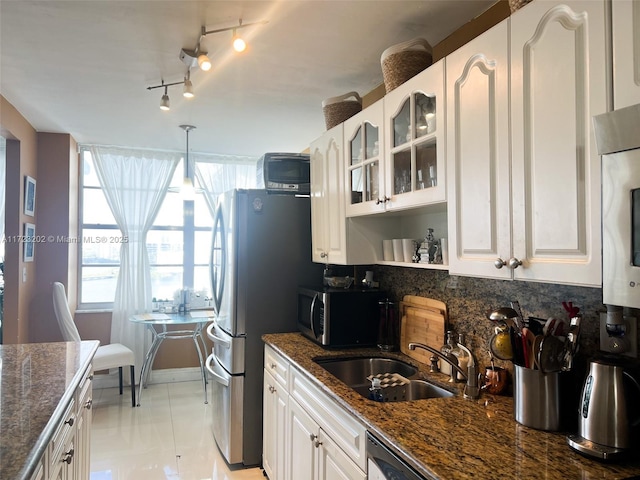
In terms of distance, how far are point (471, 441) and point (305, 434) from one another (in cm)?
99

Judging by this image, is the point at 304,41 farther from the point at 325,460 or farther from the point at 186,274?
the point at 186,274

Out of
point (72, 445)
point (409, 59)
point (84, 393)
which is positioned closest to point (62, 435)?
point (72, 445)

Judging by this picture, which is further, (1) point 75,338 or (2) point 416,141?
(1) point 75,338

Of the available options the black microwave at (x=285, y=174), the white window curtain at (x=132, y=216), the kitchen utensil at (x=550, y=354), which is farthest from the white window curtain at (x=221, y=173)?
the kitchen utensil at (x=550, y=354)

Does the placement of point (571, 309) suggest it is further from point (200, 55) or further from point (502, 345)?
point (200, 55)

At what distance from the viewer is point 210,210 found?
198 inches

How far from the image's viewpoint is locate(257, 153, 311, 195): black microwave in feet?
10.3

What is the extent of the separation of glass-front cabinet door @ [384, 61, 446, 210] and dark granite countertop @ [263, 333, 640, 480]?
752 millimetres

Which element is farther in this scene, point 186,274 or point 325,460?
point 186,274

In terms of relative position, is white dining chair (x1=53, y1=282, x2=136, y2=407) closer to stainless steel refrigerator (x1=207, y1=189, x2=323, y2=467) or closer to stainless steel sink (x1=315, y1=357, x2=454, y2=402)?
stainless steel refrigerator (x1=207, y1=189, x2=323, y2=467)

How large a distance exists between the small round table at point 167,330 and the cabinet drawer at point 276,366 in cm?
160

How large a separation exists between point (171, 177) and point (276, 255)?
7.70 ft

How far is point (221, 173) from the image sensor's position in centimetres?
504

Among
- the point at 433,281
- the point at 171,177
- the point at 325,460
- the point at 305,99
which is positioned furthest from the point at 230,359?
the point at 171,177
